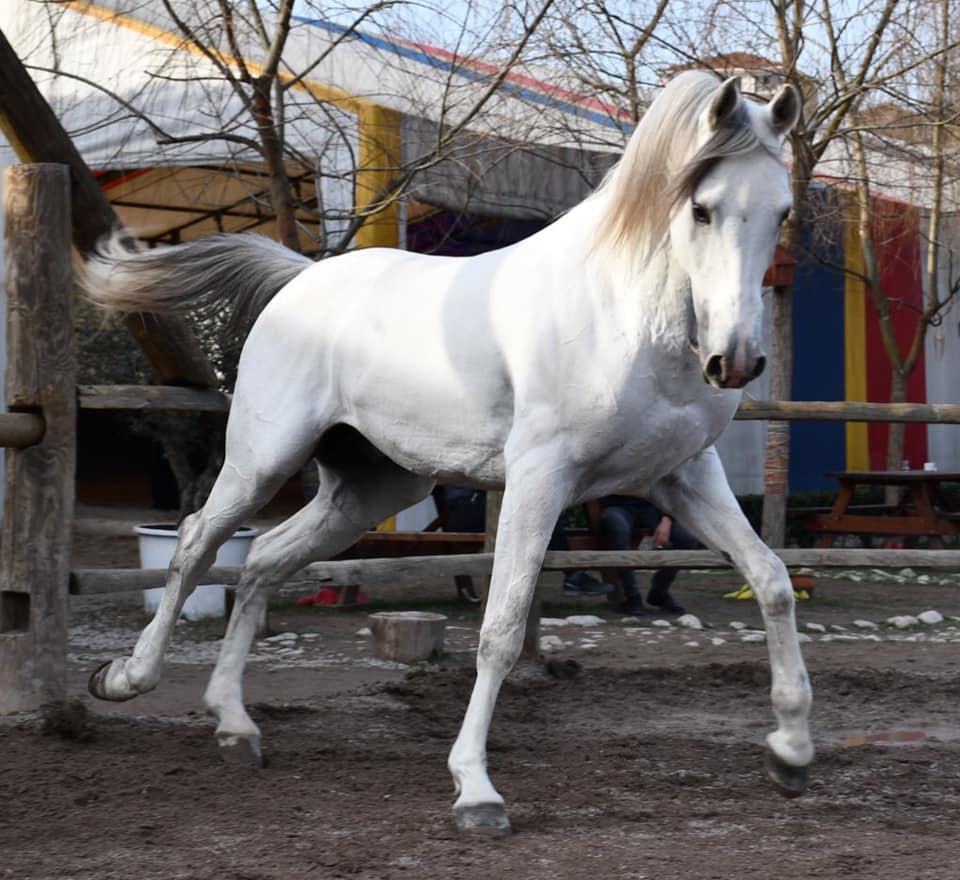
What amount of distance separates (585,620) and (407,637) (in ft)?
5.41

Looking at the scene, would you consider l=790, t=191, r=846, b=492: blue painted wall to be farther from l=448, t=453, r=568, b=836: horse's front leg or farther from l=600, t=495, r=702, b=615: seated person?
l=448, t=453, r=568, b=836: horse's front leg

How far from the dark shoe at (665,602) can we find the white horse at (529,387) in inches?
141

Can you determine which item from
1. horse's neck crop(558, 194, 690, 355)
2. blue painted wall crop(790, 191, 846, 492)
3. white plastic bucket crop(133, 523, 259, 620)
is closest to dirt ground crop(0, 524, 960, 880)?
white plastic bucket crop(133, 523, 259, 620)

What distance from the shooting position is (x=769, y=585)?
11.8ft

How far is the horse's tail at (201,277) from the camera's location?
4.58 meters

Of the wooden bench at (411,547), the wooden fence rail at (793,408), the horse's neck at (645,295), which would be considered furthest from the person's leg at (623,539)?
the horse's neck at (645,295)

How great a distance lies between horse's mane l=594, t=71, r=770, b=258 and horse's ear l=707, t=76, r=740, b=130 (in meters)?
0.01

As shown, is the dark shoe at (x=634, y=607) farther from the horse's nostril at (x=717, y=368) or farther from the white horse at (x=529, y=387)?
the horse's nostril at (x=717, y=368)

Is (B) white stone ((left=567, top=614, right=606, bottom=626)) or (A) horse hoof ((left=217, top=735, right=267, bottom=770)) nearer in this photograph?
(A) horse hoof ((left=217, top=735, right=267, bottom=770))

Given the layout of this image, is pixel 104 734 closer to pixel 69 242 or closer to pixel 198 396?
pixel 198 396

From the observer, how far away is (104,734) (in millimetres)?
4160

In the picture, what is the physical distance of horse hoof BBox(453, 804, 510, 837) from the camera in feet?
10.2

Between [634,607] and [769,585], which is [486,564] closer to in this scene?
[769,585]

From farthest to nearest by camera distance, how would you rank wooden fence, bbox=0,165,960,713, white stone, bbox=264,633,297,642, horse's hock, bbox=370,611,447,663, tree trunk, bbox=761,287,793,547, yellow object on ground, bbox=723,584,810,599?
tree trunk, bbox=761,287,793,547 < yellow object on ground, bbox=723,584,810,599 < white stone, bbox=264,633,297,642 < horse's hock, bbox=370,611,447,663 < wooden fence, bbox=0,165,960,713
